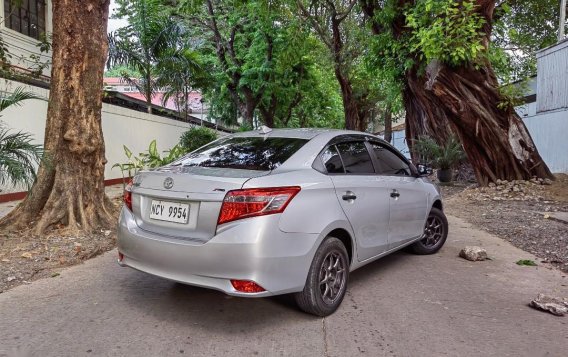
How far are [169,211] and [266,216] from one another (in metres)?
0.79

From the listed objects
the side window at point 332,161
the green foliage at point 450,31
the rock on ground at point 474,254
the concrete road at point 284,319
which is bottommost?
the concrete road at point 284,319

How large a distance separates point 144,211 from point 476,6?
9.03m

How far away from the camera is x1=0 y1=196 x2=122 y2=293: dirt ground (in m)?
4.73

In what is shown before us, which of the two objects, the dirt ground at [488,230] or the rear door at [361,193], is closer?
the rear door at [361,193]

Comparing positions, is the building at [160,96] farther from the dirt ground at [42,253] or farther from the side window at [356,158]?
the side window at [356,158]

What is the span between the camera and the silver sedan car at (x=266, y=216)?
3.18 metres

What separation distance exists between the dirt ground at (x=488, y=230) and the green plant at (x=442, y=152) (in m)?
1.52

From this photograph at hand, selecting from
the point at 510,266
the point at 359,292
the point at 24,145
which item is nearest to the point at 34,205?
the point at 24,145

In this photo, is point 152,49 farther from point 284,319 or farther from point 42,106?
point 284,319

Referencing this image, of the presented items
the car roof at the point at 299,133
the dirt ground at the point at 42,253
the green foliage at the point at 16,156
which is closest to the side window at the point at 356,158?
the car roof at the point at 299,133

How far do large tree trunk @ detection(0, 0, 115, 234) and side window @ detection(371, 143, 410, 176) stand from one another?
Result: 3.94 m

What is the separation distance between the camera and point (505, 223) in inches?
301

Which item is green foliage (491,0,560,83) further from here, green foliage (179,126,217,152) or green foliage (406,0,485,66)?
green foliage (179,126,217,152)

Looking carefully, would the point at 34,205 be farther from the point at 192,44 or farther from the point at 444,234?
the point at 192,44
